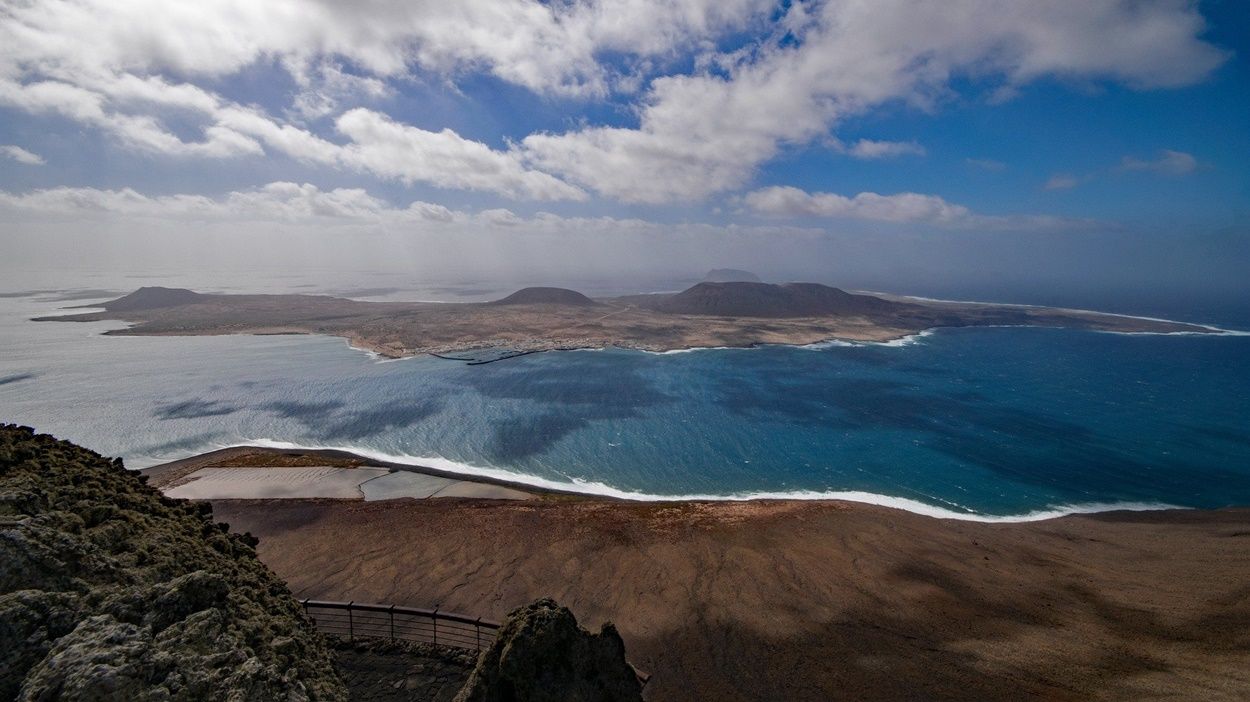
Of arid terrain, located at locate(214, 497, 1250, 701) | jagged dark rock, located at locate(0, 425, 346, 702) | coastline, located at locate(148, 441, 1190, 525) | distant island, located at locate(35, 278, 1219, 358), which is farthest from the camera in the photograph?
distant island, located at locate(35, 278, 1219, 358)

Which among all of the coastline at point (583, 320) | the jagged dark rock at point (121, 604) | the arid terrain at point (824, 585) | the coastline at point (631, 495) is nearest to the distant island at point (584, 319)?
the coastline at point (583, 320)

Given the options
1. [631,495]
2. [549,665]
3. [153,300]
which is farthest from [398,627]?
[153,300]

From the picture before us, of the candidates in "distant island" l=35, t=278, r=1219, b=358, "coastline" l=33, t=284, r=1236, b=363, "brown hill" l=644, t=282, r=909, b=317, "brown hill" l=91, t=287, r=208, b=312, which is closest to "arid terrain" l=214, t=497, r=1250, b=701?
"coastline" l=33, t=284, r=1236, b=363

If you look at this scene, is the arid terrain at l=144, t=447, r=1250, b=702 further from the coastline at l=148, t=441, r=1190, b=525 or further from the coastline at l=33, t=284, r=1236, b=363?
the coastline at l=33, t=284, r=1236, b=363

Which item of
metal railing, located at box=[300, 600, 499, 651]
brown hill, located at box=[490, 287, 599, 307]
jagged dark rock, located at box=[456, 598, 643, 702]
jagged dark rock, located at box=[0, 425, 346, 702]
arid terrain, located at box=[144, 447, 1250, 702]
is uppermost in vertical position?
brown hill, located at box=[490, 287, 599, 307]

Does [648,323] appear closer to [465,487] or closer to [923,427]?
[923,427]

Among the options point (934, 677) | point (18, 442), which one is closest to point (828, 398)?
point (934, 677)

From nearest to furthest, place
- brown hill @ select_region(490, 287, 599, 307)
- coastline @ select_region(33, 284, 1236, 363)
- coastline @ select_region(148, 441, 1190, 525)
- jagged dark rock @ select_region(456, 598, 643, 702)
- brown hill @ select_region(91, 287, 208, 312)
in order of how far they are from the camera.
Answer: jagged dark rock @ select_region(456, 598, 643, 702) < coastline @ select_region(148, 441, 1190, 525) < coastline @ select_region(33, 284, 1236, 363) < brown hill @ select_region(91, 287, 208, 312) < brown hill @ select_region(490, 287, 599, 307)
